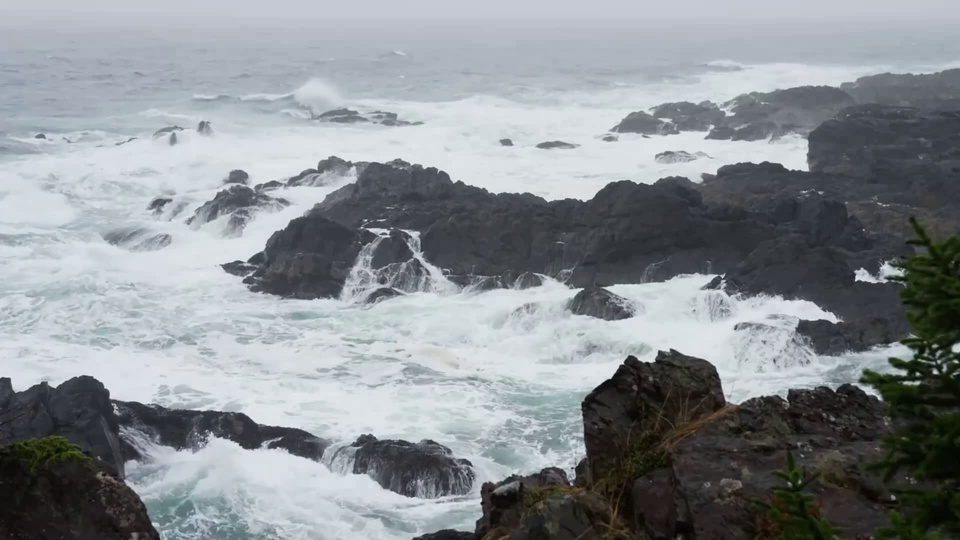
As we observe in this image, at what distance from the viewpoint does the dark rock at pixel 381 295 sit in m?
23.3

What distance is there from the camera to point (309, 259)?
79.4 feet

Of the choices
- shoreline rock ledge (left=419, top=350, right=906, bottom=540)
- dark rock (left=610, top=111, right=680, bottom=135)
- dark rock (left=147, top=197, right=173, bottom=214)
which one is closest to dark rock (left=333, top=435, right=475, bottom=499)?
shoreline rock ledge (left=419, top=350, right=906, bottom=540)

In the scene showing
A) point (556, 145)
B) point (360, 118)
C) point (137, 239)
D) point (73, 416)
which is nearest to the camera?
point (73, 416)

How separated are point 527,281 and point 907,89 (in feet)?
129

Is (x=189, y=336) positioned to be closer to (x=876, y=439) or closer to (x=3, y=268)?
(x=3, y=268)

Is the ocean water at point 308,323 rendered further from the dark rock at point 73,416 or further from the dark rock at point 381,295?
the dark rock at point 73,416

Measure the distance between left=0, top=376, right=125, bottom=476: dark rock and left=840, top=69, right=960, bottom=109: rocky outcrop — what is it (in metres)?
43.8

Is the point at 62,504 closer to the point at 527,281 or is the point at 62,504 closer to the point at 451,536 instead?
the point at 451,536

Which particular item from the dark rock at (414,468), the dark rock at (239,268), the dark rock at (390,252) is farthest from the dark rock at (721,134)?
the dark rock at (414,468)

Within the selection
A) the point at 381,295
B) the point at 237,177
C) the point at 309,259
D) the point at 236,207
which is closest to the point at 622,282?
the point at 381,295

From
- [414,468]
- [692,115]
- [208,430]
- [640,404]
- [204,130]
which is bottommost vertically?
[208,430]

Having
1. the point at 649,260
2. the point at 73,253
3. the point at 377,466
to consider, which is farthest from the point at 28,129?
the point at 377,466

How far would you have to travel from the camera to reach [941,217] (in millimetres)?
25734

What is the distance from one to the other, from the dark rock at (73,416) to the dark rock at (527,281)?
35.8ft
